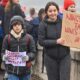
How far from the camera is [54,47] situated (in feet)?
25.8

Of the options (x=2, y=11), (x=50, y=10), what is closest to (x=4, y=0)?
(x=2, y=11)

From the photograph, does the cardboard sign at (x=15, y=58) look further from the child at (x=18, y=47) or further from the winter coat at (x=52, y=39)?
the winter coat at (x=52, y=39)

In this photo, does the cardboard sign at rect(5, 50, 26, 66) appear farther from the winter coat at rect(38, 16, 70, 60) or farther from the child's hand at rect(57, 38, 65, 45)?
the child's hand at rect(57, 38, 65, 45)

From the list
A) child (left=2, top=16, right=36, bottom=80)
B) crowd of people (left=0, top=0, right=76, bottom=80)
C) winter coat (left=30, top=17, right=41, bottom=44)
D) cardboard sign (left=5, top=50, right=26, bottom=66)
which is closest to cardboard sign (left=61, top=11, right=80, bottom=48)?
crowd of people (left=0, top=0, right=76, bottom=80)

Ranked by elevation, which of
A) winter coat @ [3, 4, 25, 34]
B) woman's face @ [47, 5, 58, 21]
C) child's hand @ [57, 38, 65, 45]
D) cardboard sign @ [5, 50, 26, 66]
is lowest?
cardboard sign @ [5, 50, 26, 66]

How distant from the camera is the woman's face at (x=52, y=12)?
7938 millimetres

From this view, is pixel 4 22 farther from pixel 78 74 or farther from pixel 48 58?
pixel 48 58

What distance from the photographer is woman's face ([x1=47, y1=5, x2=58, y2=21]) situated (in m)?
7.94

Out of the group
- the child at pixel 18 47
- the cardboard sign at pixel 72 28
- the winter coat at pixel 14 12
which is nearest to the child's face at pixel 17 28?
the child at pixel 18 47

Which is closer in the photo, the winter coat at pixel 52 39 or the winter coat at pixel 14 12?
the winter coat at pixel 52 39

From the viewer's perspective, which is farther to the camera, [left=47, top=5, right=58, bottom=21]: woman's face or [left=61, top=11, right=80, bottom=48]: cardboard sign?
[left=61, top=11, right=80, bottom=48]: cardboard sign

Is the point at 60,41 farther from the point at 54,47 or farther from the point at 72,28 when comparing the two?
the point at 72,28

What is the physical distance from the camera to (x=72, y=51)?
922 centimetres

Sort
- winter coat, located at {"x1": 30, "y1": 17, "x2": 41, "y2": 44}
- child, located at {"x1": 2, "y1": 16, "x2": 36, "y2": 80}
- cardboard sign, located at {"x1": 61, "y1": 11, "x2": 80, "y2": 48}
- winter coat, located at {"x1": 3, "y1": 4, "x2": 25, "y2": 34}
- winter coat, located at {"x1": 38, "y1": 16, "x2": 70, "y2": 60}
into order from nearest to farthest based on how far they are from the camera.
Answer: child, located at {"x1": 2, "y1": 16, "x2": 36, "y2": 80} → winter coat, located at {"x1": 38, "y1": 16, "x2": 70, "y2": 60} → cardboard sign, located at {"x1": 61, "y1": 11, "x2": 80, "y2": 48} → winter coat, located at {"x1": 3, "y1": 4, "x2": 25, "y2": 34} → winter coat, located at {"x1": 30, "y1": 17, "x2": 41, "y2": 44}
